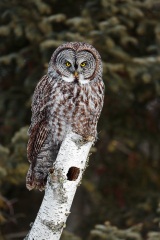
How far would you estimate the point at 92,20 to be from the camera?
22.6ft

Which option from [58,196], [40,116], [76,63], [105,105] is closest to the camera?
[58,196]

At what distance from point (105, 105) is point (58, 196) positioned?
3.91 metres

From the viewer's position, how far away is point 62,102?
188 inches

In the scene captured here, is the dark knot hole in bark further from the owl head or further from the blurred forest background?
the blurred forest background

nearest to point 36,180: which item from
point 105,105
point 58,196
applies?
point 58,196

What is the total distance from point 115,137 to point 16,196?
134cm

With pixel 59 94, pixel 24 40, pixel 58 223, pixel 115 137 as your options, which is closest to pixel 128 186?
pixel 115 137

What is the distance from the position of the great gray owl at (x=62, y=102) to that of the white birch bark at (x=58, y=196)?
78cm

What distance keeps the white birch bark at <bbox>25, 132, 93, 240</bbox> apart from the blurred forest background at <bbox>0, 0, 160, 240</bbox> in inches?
70.9

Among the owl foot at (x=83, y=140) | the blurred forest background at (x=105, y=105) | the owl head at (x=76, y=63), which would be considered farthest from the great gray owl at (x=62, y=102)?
the blurred forest background at (x=105, y=105)

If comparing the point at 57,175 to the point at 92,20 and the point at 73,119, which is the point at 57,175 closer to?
the point at 73,119

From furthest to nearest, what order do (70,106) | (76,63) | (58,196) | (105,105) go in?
(105,105) → (76,63) → (70,106) → (58,196)

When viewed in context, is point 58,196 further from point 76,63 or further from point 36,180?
point 76,63

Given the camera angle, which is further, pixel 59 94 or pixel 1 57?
pixel 1 57
